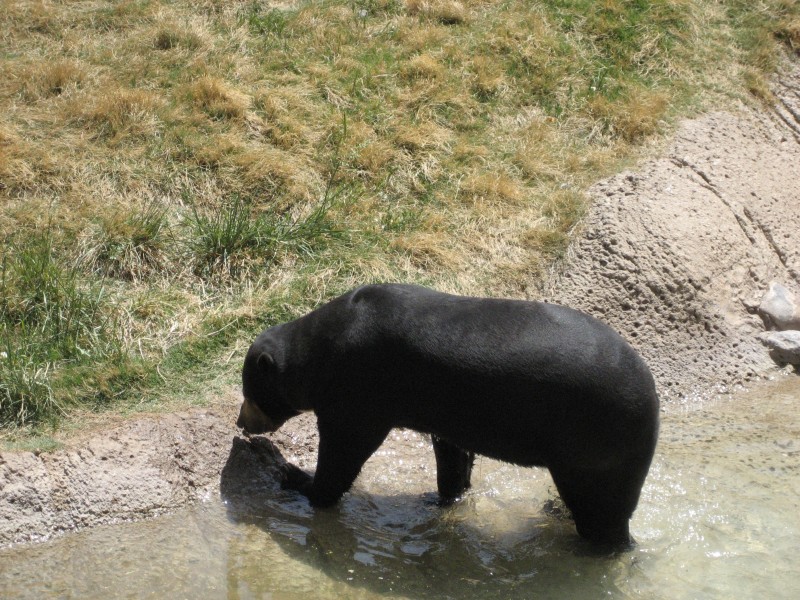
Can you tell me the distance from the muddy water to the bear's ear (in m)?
0.57

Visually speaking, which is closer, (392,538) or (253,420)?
(392,538)

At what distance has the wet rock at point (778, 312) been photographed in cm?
803

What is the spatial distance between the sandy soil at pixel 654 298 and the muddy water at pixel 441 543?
17cm

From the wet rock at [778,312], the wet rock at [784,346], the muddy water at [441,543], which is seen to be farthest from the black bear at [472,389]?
the wet rock at [778,312]

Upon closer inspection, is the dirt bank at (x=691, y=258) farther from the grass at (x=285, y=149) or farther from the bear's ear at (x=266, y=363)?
the bear's ear at (x=266, y=363)

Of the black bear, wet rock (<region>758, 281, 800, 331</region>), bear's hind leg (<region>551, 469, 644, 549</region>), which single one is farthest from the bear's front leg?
wet rock (<region>758, 281, 800, 331</region>)

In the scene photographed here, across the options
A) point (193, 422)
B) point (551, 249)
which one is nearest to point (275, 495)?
point (193, 422)

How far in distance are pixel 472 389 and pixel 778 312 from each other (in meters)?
3.97

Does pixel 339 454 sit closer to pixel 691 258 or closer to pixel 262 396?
pixel 262 396

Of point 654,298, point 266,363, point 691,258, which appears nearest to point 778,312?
point 691,258

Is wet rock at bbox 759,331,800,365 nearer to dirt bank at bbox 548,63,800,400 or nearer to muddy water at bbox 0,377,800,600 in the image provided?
dirt bank at bbox 548,63,800,400

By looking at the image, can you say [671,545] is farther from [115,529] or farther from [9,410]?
[9,410]

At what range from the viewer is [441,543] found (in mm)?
→ 5691

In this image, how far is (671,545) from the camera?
567 cm
